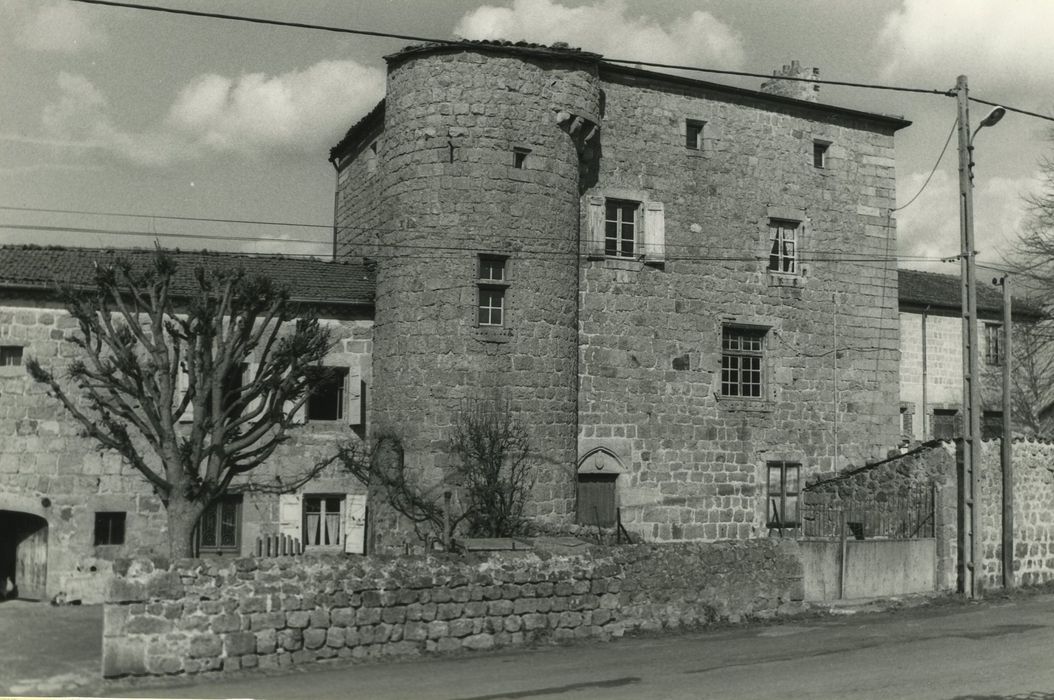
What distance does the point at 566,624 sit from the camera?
12.9 meters

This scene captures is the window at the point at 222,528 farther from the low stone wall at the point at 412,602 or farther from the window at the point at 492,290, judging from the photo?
the low stone wall at the point at 412,602

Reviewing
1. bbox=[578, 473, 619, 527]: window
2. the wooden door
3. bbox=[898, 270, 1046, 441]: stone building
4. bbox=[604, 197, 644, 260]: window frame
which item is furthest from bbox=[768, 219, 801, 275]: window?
the wooden door

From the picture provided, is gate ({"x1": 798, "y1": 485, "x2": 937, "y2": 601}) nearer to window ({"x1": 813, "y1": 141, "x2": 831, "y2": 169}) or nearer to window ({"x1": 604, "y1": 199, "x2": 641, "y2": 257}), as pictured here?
window ({"x1": 604, "y1": 199, "x2": 641, "y2": 257})

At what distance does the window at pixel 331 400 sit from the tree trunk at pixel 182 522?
4.56 meters

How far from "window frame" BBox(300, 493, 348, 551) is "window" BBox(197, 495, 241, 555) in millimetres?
1085

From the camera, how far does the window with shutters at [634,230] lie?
20.5 metres

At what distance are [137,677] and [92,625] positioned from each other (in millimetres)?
4321

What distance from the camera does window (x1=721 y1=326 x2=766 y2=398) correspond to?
21.7 metres

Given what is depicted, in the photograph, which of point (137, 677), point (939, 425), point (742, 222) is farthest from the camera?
point (939, 425)

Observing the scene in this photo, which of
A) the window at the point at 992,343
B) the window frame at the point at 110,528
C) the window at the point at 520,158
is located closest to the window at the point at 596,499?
the window at the point at 520,158

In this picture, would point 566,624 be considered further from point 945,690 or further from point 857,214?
point 857,214

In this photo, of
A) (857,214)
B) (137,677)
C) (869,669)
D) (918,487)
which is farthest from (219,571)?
(857,214)

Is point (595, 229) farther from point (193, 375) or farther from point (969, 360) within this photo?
point (193, 375)

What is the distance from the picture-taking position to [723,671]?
35.9 ft
